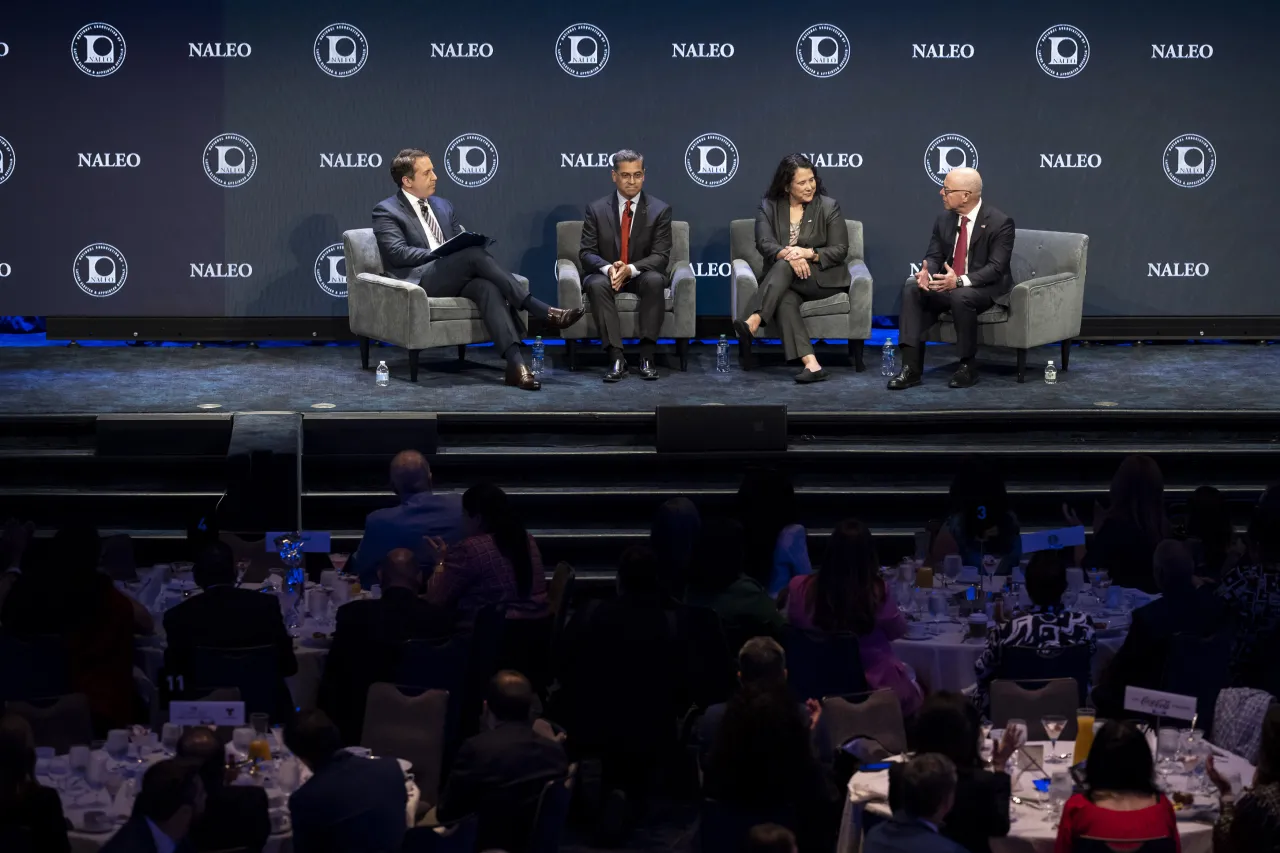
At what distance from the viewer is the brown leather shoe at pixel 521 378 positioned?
9.88 metres

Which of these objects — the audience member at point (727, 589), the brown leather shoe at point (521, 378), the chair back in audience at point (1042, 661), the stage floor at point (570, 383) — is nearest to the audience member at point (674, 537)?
the audience member at point (727, 589)

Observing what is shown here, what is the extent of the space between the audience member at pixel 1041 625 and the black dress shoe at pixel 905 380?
4399mm

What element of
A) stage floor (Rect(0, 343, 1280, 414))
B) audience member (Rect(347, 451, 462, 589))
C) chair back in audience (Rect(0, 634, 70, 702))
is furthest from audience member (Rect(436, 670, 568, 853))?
stage floor (Rect(0, 343, 1280, 414))

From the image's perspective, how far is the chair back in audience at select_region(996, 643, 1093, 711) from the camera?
5457 millimetres

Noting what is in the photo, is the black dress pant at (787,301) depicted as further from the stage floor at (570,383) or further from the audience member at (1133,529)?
the audience member at (1133,529)

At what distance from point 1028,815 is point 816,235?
620 cm

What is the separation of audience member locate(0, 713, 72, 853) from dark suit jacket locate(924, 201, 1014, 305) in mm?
6922

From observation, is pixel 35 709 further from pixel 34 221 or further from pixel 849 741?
pixel 34 221

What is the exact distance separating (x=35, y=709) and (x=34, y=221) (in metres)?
7.16

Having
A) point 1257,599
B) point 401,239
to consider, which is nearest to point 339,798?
point 1257,599

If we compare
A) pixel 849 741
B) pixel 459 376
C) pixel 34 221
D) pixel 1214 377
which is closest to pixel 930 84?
pixel 1214 377

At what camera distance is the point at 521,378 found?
9.90m

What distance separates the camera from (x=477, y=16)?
11.4m

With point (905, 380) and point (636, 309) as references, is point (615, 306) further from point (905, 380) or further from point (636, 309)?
point (905, 380)
